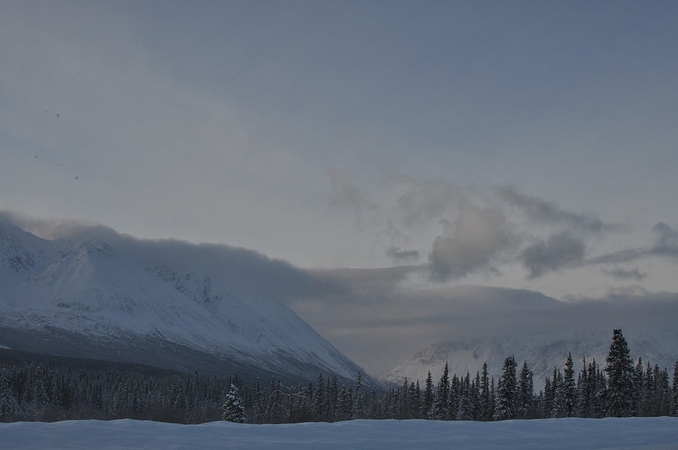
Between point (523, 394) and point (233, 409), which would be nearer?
point (233, 409)

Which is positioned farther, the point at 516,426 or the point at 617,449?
the point at 516,426

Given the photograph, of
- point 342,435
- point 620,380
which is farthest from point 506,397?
point 342,435

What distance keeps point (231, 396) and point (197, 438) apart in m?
37.3

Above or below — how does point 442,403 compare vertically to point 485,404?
above

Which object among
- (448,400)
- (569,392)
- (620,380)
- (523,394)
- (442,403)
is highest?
(620,380)

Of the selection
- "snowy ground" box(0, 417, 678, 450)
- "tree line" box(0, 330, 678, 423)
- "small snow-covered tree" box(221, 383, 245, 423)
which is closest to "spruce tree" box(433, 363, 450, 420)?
"tree line" box(0, 330, 678, 423)

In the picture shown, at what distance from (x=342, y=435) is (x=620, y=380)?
45.8m

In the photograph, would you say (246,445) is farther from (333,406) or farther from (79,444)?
(333,406)

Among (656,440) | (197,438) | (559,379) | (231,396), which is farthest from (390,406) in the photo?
(197,438)

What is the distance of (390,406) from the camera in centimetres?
10706

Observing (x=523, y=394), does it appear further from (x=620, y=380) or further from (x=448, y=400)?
(x=620, y=380)

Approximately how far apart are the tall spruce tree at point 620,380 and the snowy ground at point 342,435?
32812 millimetres

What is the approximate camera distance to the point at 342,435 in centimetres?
2170

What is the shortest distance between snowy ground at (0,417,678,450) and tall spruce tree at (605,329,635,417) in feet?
108
